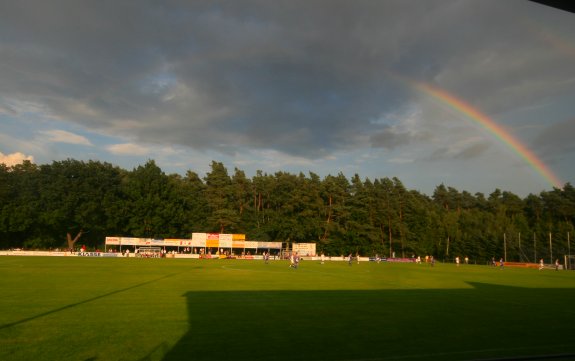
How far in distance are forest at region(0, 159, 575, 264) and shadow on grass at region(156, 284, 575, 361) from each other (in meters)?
63.8

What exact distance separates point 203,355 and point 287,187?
91.1 meters

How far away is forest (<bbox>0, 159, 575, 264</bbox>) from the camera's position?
77062mm

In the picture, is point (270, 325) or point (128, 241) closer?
point (270, 325)

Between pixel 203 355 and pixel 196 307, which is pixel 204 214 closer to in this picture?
pixel 196 307

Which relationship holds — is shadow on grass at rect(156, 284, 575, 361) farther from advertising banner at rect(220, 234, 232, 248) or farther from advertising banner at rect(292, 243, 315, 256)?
advertising banner at rect(292, 243, 315, 256)

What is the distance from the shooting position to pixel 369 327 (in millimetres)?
11836

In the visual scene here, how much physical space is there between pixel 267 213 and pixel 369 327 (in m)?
88.1

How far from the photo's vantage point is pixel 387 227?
9738 centimetres

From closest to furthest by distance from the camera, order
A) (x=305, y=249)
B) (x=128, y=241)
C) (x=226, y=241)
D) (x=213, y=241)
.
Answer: (x=128, y=241) → (x=213, y=241) → (x=226, y=241) → (x=305, y=249)

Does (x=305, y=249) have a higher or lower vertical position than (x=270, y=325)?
lower

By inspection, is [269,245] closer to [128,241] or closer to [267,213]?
[267,213]

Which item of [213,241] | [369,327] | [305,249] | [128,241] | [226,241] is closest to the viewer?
[369,327]

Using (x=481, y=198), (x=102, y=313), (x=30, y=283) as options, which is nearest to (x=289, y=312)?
(x=102, y=313)

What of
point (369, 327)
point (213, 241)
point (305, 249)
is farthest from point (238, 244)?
point (369, 327)
